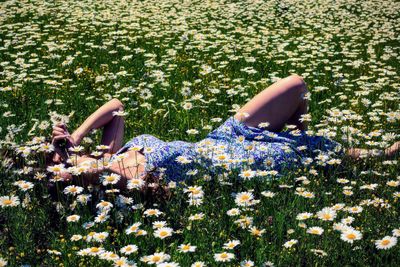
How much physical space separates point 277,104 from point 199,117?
3.94ft

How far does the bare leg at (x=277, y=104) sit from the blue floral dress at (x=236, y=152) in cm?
10

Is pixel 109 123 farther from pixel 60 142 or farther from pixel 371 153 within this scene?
pixel 371 153

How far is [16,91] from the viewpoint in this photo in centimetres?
507

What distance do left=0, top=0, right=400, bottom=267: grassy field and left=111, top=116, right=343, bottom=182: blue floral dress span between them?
10 cm

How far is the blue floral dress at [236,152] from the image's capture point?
10.5ft

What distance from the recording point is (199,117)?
4.73m

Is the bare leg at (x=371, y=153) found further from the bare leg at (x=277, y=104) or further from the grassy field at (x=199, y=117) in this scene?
the bare leg at (x=277, y=104)

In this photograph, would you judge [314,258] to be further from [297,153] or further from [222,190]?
[297,153]

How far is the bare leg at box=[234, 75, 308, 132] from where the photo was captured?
3686mm

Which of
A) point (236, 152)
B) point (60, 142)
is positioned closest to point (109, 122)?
point (60, 142)

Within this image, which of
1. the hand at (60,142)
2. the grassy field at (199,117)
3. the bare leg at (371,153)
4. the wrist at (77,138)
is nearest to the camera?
the grassy field at (199,117)

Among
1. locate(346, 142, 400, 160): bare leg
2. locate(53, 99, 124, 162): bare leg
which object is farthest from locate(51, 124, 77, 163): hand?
locate(346, 142, 400, 160): bare leg

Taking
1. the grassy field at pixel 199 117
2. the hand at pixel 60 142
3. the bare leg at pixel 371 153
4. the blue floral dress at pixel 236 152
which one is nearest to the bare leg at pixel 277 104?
the blue floral dress at pixel 236 152

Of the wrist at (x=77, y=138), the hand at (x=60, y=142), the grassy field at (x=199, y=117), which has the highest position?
the hand at (x=60, y=142)
